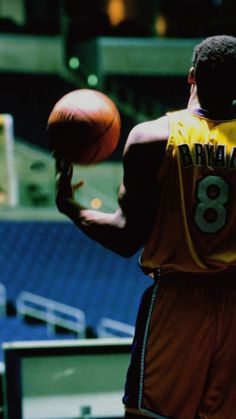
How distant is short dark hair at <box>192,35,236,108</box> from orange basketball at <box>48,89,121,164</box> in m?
0.35

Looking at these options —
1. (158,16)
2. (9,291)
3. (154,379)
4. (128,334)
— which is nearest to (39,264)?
(9,291)

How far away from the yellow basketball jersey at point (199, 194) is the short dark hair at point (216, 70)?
0.06 m

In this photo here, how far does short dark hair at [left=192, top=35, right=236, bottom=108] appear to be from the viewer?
1.80 metres

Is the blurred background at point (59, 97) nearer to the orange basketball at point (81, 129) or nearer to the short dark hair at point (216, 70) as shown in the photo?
the orange basketball at point (81, 129)

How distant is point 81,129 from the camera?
6.82 ft

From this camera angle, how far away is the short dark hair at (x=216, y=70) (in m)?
1.80

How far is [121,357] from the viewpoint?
301 centimetres

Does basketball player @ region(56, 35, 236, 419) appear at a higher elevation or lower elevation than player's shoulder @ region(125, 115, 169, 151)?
lower

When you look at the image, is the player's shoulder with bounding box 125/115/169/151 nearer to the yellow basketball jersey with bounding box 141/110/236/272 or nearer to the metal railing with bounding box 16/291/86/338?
the yellow basketball jersey with bounding box 141/110/236/272

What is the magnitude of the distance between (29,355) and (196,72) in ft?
4.98

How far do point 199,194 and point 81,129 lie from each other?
0.43m

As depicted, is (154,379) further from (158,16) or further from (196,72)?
(158,16)

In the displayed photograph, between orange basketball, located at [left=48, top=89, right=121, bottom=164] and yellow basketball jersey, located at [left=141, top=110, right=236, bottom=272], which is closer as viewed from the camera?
yellow basketball jersey, located at [left=141, top=110, right=236, bottom=272]

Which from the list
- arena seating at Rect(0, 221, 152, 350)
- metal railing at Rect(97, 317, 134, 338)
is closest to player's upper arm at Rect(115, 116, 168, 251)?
metal railing at Rect(97, 317, 134, 338)
